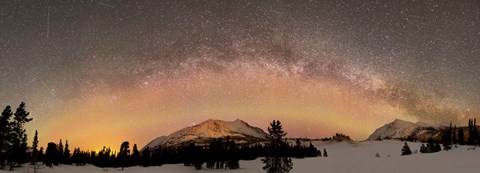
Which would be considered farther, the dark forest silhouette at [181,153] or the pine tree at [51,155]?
the pine tree at [51,155]

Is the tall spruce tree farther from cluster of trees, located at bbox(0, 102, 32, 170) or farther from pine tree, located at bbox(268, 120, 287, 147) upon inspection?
cluster of trees, located at bbox(0, 102, 32, 170)

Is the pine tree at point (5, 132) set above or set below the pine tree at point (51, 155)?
above

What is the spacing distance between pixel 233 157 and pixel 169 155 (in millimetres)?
51749

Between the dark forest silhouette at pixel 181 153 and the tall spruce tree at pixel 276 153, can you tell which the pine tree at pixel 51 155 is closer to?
the dark forest silhouette at pixel 181 153

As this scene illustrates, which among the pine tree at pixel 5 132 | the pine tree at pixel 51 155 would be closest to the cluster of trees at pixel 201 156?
the pine tree at pixel 51 155

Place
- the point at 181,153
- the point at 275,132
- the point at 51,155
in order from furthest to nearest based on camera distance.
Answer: the point at 181,153 < the point at 51,155 < the point at 275,132

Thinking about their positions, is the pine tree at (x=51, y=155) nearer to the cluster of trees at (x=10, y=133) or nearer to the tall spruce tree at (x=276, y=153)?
the cluster of trees at (x=10, y=133)

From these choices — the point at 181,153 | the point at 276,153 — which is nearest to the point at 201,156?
the point at 181,153

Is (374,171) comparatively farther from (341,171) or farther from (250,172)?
(250,172)

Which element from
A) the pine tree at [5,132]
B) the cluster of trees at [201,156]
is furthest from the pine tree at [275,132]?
the pine tree at [5,132]

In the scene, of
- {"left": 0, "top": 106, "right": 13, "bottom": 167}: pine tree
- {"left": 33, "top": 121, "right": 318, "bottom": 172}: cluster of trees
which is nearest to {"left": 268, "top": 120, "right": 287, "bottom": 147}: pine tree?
{"left": 33, "top": 121, "right": 318, "bottom": 172}: cluster of trees

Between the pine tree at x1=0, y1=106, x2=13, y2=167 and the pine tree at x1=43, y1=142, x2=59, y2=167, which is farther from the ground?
the pine tree at x1=0, y1=106, x2=13, y2=167

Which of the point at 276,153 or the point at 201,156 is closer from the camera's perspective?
the point at 276,153

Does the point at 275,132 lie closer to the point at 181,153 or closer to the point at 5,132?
the point at 5,132
